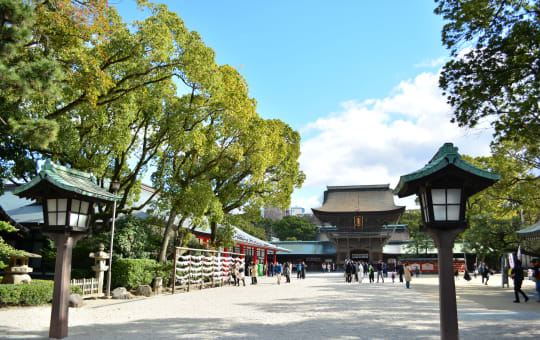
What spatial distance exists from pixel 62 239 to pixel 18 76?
2804 mm

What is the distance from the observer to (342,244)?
4553cm

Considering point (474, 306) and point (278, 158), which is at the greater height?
point (278, 158)

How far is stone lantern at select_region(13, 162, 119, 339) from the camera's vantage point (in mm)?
6758

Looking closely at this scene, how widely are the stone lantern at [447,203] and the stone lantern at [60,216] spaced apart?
5.66 m

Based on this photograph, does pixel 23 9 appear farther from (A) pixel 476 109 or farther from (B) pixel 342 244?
(B) pixel 342 244

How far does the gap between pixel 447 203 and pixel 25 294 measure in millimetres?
10731

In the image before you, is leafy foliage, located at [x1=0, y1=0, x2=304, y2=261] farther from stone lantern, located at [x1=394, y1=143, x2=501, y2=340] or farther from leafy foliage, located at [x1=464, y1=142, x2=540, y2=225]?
Result: leafy foliage, located at [x1=464, y1=142, x2=540, y2=225]

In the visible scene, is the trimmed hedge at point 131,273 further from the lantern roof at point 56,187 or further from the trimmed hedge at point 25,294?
the lantern roof at point 56,187

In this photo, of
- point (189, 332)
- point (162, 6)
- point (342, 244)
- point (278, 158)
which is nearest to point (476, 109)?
point (189, 332)

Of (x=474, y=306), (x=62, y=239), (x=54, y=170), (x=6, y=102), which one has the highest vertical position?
(x=6, y=102)

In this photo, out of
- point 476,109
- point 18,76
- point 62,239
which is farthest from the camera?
point 476,109

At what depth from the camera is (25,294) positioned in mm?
10617

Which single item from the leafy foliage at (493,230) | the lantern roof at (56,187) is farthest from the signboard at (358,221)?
the lantern roof at (56,187)

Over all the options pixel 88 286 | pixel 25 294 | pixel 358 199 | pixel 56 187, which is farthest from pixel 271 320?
pixel 358 199
